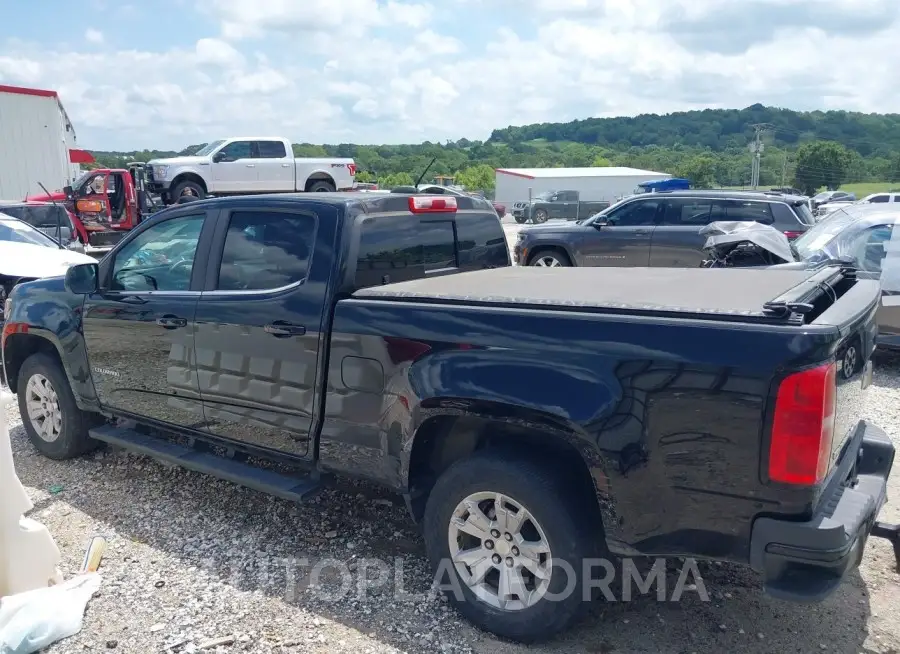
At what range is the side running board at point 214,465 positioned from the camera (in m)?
3.75

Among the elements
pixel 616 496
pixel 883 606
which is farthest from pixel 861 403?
pixel 616 496

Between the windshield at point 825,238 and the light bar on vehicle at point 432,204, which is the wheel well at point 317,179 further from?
the light bar on vehicle at point 432,204

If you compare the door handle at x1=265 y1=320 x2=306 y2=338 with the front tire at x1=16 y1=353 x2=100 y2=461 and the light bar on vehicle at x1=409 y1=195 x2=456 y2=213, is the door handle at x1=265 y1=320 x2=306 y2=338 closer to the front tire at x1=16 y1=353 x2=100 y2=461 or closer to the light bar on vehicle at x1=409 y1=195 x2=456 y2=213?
the light bar on vehicle at x1=409 y1=195 x2=456 y2=213

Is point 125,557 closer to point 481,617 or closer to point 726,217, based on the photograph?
point 481,617

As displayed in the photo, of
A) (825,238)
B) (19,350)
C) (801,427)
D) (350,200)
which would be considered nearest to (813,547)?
(801,427)

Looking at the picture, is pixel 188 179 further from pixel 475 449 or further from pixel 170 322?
pixel 475 449

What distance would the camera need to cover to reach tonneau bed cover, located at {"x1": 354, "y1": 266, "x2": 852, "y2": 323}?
2.64m

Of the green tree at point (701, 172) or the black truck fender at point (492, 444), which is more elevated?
the green tree at point (701, 172)

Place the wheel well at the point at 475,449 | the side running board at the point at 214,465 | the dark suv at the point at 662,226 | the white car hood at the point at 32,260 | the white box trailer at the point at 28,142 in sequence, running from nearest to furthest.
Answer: the wheel well at the point at 475,449, the side running board at the point at 214,465, the white car hood at the point at 32,260, the dark suv at the point at 662,226, the white box trailer at the point at 28,142

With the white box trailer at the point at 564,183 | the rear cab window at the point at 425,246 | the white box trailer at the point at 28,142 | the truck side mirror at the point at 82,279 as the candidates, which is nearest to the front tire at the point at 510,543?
the rear cab window at the point at 425,246

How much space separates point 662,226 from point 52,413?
29.0ft

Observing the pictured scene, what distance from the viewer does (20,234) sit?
35.2 feet

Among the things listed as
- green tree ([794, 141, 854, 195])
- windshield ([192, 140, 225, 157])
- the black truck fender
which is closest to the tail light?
the black truck fender

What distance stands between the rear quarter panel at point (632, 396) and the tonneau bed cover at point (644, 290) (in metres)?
0.09
